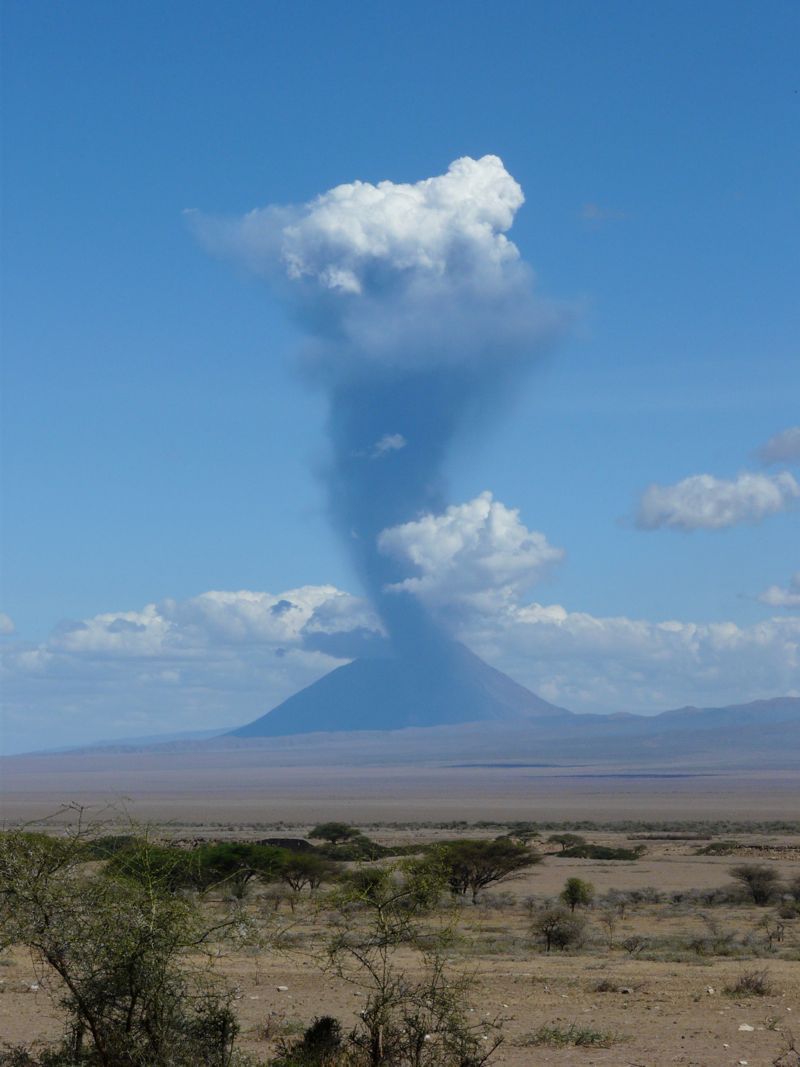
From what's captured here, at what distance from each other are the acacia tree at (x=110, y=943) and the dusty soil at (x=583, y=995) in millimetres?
1656

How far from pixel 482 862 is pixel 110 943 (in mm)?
37804

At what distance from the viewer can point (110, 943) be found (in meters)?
12.3

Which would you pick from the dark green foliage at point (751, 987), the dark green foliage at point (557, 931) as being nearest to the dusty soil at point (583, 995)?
the dark green foliage at point (751, 987)

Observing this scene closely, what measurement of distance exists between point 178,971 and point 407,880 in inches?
142

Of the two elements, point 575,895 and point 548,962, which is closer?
point 548,962

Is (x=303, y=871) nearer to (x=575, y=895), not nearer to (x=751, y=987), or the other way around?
(x=575, y=895)

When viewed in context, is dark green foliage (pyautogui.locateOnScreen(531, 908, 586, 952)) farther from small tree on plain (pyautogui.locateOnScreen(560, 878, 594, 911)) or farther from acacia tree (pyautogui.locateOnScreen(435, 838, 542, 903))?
acacia tree (pyautogui.locateOnScreen(435, 838, 542, 903))

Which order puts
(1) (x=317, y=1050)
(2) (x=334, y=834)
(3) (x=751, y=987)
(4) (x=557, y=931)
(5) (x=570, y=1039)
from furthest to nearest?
(2) (x=334, y=834) → (4) (x=557, y=931) → (3) (x=751, y=987) → (5) (x=570, y=1039) → (1) (x=317, y=1050)

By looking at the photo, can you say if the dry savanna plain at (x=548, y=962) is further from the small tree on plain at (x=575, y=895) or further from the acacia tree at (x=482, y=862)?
the acacia tree at (x=482, y=862)

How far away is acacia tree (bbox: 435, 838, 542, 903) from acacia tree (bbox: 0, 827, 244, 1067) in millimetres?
33641

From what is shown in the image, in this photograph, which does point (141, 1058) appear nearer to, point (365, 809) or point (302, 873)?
point (302, 873)

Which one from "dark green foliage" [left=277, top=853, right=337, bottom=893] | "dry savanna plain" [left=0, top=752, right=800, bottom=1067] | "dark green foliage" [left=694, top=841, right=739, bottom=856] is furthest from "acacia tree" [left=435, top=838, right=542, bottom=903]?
"dark green foliage" [left=694, top=841, right=739, bottom=856]

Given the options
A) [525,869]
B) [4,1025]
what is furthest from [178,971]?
[525,869]

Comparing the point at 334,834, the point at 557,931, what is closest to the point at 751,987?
the point at 557,931
